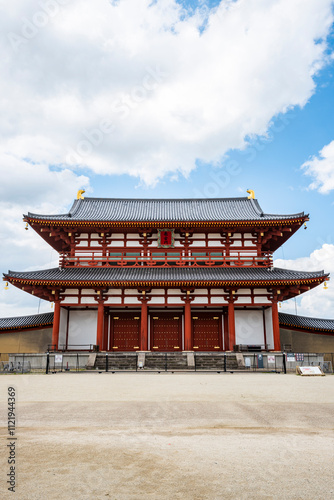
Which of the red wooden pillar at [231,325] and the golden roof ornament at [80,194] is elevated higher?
the golden roof ornament at [80,194]

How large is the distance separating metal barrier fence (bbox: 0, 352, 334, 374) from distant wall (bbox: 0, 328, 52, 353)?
17.1ft

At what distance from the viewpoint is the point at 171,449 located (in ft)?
17.1

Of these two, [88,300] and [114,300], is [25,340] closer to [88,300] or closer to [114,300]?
[88,300]

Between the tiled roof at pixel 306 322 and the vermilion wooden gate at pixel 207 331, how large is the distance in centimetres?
519

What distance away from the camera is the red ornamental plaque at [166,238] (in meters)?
27.9

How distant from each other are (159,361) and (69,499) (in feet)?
64.1

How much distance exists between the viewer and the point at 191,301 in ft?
85.5

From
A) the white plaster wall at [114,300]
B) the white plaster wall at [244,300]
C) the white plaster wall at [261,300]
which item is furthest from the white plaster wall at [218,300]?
the white plaster wall at [114,300]

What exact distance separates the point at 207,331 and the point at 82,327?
10014mm

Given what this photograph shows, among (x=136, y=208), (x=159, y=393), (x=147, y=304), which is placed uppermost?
(x=136, y=208)

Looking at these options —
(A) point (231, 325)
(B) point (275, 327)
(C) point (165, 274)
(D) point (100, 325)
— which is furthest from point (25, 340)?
(B) point (275, 327)

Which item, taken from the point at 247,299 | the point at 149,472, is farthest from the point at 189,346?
the point at 149,472

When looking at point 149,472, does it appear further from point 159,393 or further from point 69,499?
point 159,393

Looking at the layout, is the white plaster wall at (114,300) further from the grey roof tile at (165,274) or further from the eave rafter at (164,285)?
the grey roof tile at (165,274)
